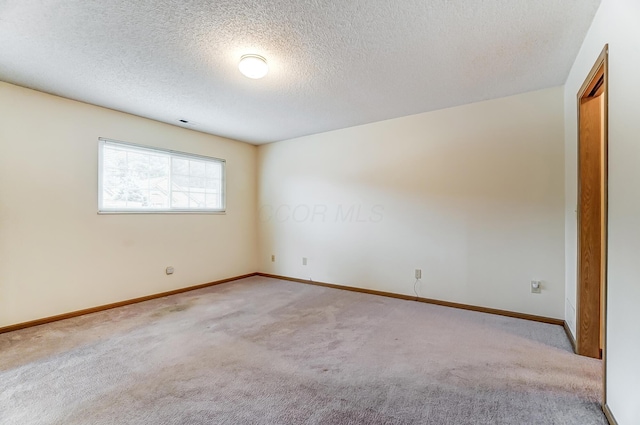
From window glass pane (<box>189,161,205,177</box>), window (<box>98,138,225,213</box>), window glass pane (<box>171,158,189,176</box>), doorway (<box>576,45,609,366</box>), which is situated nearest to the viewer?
doorway (<box>576,45,609,366</box>)

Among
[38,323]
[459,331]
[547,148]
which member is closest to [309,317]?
[459,331]

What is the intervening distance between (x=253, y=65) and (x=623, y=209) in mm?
2527

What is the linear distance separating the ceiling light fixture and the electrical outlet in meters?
3.43

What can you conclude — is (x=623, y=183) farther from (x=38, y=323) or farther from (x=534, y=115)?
(x=38, y=323)

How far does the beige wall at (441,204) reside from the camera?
3041 millimetres

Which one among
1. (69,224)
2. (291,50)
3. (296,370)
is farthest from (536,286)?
(69,224)

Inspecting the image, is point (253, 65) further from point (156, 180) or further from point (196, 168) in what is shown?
point (196, 168)

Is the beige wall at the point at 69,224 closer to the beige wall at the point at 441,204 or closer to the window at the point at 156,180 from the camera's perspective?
the window at the point at 156,180

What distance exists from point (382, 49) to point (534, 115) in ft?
6.50

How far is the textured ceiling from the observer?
1831mm

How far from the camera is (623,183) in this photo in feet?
4.75

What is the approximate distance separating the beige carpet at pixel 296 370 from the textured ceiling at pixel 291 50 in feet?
8.01

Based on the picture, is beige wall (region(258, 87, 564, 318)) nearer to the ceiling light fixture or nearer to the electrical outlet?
the electrical outlet

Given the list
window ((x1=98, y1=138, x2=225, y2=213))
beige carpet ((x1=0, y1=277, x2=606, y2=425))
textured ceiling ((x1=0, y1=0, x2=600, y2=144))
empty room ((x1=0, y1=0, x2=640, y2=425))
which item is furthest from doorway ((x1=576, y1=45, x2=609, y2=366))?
window ((x1=98, y1=138, x2=225, y2=213))
